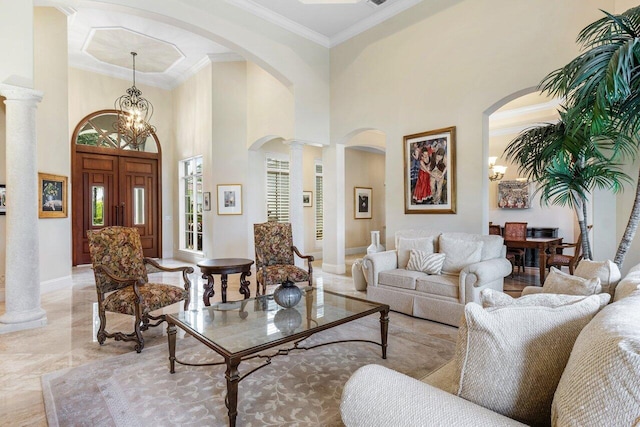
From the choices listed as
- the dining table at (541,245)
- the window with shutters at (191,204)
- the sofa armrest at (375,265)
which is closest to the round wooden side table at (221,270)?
the sofa armrest at (375,265)

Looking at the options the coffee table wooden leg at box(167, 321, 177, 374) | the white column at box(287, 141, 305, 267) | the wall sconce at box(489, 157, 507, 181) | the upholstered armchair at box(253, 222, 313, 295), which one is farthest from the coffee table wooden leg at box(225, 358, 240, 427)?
the wall sconce at box(489, 157, 507, 181)

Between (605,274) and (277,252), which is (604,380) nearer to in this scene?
(605,274)

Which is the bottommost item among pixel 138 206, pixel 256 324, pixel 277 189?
pixel 256 324

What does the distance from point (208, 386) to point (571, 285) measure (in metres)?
2.35

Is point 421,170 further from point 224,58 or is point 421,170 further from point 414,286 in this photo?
point 224,58

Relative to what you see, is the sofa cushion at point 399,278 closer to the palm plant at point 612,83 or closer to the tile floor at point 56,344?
the tile floor at point 56,344

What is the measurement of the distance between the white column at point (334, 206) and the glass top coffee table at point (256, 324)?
3210 millimetres

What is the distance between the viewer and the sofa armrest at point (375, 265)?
14.3 ft

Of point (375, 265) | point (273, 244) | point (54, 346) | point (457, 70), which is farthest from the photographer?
point (273, 244)

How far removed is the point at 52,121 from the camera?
5211 mm

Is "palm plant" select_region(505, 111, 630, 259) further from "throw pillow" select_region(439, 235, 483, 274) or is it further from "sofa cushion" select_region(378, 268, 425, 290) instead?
"sofa cushion" select_region(378, 268, 425, 290)

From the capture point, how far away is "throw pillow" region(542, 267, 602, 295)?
5.16 ft

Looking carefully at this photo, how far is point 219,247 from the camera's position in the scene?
7.11 m

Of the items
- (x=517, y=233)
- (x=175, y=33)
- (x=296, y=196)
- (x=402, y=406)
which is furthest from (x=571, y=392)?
(x=175, y=33)
